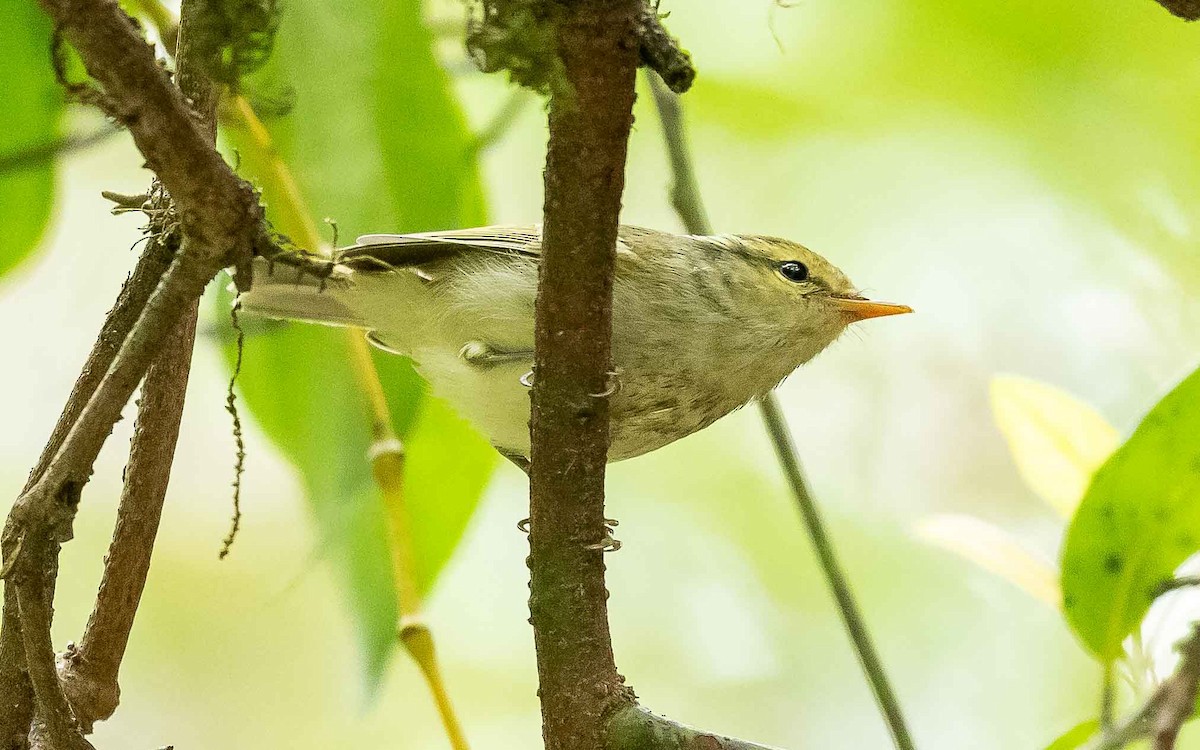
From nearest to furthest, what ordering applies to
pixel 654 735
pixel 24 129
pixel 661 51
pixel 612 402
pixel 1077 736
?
1. pixel 661 51
2. pixel 654 735
3. pixel 1077 736
4. pixel 612 402
5. pixel 24 129

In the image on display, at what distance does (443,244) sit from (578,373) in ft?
3.22

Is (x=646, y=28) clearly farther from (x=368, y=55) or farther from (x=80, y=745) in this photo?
(x=368, y=55)

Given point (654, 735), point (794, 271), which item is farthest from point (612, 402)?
point (654, 735)

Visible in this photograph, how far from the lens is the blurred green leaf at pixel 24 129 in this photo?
208 centimetres

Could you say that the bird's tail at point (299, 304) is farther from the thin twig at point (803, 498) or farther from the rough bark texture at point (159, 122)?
the rough bark texture at point (159, 122)

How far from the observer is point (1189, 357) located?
396cm

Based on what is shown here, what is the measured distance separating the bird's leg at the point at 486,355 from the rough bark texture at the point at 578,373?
0.87m

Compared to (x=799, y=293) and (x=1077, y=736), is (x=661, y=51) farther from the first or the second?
(x=799, y=293)

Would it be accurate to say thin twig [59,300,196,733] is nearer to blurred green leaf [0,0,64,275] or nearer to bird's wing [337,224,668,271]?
bird's wing [337,224,668,271]

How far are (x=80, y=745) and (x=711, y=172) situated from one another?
3.60 m

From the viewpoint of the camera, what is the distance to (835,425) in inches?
190

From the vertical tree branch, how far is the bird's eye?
4.48 feet

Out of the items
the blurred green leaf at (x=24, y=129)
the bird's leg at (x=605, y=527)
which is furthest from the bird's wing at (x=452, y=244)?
the blurred green leaf at (x=24, y=129)

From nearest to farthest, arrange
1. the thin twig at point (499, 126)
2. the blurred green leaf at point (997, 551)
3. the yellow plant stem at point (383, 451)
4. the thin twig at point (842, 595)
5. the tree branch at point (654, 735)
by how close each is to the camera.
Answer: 1. the tree branch at point (654, 735)
2. the thin twig at point (842, 595)
3. the yellow plant stem at point (383, 451)
4. the blurred green leaf at point (997, 551)
5. the thin twig at point (499, 126)
